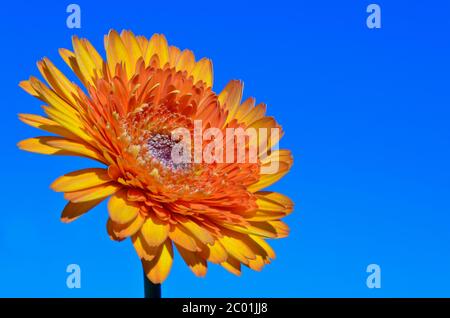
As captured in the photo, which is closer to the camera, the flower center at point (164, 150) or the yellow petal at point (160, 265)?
the yellow petal at point (160, 265)

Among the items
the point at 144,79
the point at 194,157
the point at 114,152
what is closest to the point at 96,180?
the point at 114,152

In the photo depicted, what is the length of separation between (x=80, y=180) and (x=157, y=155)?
19.5 inches

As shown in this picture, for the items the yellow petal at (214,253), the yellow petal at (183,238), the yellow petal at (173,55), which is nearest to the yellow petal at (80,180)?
the yellow petal at (183,238)

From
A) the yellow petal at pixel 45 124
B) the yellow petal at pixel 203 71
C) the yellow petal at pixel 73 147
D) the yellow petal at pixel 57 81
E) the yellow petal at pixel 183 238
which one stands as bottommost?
the yellow petal at pixel 183 238

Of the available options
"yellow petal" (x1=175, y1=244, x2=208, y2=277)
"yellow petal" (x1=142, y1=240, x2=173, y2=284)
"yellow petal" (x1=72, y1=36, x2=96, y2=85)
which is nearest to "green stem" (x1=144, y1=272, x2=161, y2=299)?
"yellow petal" (x1=142, y1=240, x2=173, y2=284)

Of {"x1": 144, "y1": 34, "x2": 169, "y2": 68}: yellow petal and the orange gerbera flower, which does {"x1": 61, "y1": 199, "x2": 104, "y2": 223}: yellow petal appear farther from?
{"x1": 144, "y1": 34, "x2": 169, "y2": 68}: yellow petal

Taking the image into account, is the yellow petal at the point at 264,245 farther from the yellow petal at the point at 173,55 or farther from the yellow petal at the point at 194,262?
the yellow petal at the point at 173,55

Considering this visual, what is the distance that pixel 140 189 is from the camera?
1.93 m

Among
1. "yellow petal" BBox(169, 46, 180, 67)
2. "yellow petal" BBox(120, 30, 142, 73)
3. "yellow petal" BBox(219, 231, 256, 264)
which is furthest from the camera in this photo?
"yellow petal" BBox(169, 46, 180, 67)

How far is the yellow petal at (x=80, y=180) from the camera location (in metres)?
1.78

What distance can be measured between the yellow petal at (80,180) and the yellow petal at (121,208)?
0.06m

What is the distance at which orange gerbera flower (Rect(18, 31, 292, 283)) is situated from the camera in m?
1.83

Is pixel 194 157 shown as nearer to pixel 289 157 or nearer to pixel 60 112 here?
pixel 289 157

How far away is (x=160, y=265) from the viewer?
175 centimetres
